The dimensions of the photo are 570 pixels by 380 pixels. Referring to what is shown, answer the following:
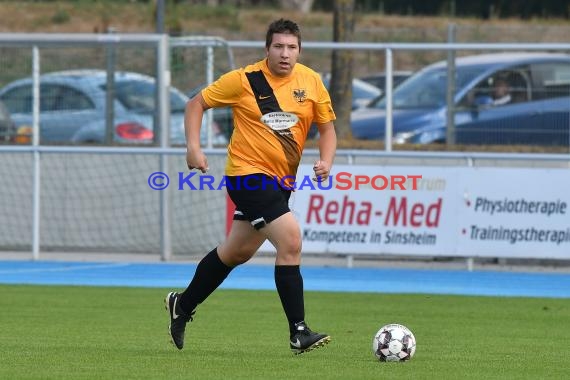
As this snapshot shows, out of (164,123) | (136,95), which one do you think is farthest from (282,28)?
(136,95)

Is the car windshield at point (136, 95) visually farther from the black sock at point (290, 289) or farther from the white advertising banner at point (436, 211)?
the black sock at point (290, 289)

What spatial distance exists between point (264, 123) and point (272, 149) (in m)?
0.17

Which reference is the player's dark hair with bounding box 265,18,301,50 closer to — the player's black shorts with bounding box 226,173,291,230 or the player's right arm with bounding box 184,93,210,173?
the player's right arm with bounding box 184,93,210,173

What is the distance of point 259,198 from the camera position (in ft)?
29.7

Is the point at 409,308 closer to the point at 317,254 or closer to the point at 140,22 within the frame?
the point at 317,254

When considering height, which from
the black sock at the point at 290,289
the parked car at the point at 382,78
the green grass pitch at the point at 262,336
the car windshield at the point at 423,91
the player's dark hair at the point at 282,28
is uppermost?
the parked car at the point at 382,78

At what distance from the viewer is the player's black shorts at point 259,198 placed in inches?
356

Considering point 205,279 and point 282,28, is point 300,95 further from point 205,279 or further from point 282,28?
point 205,279

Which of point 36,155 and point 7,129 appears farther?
point 7,129

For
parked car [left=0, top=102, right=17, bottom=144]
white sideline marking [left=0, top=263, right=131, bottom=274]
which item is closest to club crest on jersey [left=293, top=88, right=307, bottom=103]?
white sideline marking [left=0, top=263, right=131, bottom=274]

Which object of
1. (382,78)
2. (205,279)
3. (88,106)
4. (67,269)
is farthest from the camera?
(382,78)

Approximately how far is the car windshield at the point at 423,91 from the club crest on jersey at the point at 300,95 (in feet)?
34.9

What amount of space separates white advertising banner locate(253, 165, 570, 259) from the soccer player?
770 cm

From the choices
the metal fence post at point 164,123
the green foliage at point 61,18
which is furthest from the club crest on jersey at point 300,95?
the green foliage at point 61,18
